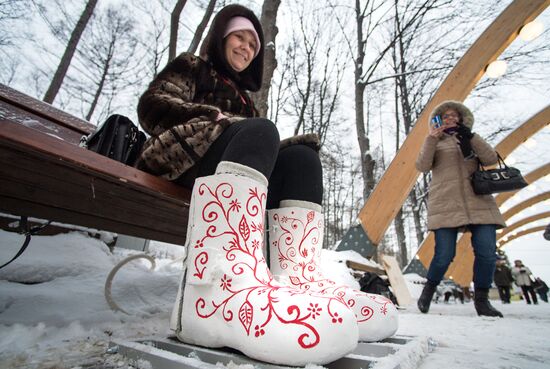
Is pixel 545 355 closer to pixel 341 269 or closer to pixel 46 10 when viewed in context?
pixel 341 269

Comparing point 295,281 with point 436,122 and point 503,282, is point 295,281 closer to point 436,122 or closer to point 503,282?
point 436,122

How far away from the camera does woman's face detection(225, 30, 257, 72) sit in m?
1.38

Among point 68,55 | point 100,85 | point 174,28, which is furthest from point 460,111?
point 100,85

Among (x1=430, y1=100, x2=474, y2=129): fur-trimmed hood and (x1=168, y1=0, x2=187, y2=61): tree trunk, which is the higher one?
(x1=168, y1=0, x2=187, y2=61): tree trunk

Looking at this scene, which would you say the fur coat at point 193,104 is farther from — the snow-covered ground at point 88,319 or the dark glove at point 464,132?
the dark glove at point 464,132

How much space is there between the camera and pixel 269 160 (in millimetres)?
867

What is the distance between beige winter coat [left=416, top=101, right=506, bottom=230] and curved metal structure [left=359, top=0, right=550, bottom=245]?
1.61 metres

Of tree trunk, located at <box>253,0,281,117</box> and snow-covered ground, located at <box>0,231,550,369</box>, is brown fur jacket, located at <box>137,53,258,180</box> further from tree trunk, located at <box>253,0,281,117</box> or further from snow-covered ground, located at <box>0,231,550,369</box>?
tree trunk, located at <box>253,0,281,117</box>

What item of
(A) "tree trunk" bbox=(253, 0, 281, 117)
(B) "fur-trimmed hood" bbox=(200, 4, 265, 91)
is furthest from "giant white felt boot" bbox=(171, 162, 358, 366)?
(A) "tree trunk" bbox=(253, 0, 281, 117)

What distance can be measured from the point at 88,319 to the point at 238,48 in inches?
52.9

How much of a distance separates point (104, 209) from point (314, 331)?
0.94 m

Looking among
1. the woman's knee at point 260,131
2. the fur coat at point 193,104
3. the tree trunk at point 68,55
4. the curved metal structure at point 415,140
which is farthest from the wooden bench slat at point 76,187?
the tree trunk at point 68,55

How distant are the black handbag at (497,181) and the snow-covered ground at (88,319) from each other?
1126mm

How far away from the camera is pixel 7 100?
1214mm
